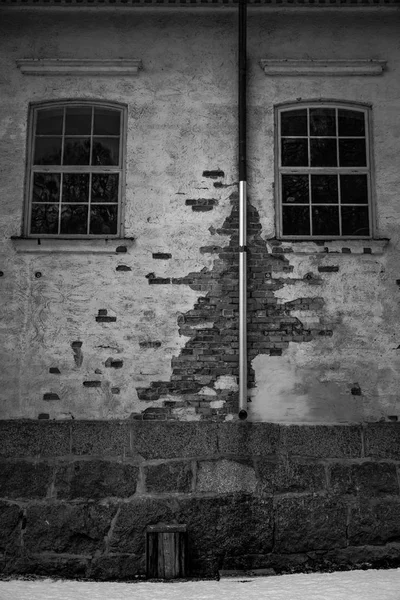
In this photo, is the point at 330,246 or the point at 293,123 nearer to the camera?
the point at 330,246

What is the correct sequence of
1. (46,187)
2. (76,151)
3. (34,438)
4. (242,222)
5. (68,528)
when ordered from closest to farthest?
(68,528), (34,438), (242,222), (46,187), (76,151)

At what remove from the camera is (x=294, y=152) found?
8.21 meters

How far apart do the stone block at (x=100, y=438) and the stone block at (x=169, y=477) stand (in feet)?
1.15

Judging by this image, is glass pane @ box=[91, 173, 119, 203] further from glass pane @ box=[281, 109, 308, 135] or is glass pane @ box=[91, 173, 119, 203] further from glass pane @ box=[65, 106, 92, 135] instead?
glass pane @ box=[281, 109, 308, 135]

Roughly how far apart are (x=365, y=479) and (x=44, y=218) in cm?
448

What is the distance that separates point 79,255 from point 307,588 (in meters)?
4.09

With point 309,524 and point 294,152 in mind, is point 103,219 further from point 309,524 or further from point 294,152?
point 309,524

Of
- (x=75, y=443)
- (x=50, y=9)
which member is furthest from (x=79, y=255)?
(x=50, y=9)

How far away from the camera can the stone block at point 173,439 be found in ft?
24.1

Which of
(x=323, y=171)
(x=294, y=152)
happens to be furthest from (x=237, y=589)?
(x=294, y=152)

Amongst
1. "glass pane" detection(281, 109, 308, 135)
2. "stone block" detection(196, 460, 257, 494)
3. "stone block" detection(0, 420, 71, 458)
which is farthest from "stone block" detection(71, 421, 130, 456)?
"glass pane" detection(281, 109, 308, 135)

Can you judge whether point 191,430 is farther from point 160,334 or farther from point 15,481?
point 15,481

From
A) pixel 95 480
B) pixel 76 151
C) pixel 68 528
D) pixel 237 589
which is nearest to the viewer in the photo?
pixel 237 589

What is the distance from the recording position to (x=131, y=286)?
7.75 metres
